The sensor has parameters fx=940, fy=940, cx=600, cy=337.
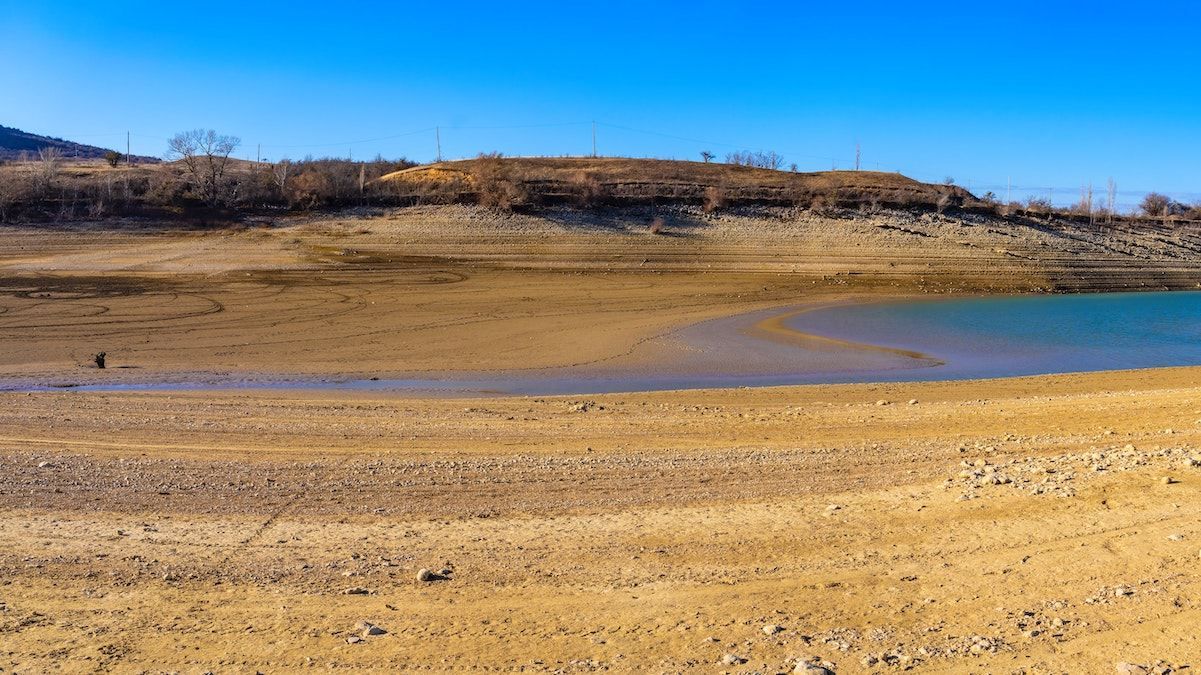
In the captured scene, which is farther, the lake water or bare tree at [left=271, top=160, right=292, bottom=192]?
bare tree at [left=271, top=160, right=292, bottom=192]

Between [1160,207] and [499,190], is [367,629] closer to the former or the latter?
[499,190]

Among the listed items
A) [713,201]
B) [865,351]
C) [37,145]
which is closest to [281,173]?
[713,201]

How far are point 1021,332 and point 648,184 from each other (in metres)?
23.8

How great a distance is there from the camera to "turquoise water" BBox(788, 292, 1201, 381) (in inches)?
775

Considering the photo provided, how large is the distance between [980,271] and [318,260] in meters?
25.6

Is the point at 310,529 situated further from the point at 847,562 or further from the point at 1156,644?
the point at 1156,644

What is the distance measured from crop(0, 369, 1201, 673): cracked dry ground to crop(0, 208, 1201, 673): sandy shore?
0.03m

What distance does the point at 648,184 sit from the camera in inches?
1800

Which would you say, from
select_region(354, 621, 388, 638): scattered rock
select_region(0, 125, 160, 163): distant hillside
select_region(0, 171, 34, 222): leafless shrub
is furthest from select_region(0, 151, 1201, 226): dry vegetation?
select_region(0, 125, 160, 163): distant hillside

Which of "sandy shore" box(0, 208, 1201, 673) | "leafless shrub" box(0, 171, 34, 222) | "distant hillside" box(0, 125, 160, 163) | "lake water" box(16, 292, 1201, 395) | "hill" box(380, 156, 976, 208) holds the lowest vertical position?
"lake water" box(16, 292, 1201, 395)

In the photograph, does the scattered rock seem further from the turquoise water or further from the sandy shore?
the turquoise water

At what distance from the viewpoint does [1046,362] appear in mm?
19875

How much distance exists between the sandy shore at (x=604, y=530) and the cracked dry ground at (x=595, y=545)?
Answer: 1.1 inches

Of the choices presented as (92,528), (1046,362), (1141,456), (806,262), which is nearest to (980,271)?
(806,262)
